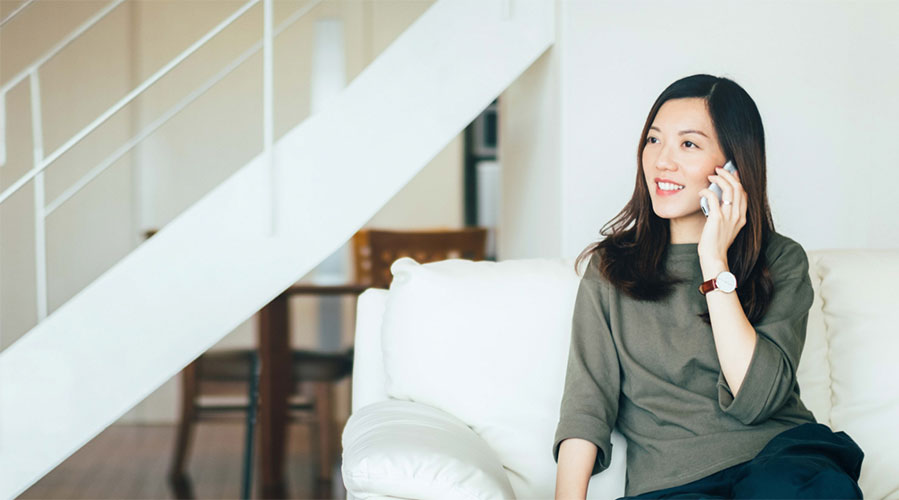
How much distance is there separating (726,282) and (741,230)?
0.65 feet

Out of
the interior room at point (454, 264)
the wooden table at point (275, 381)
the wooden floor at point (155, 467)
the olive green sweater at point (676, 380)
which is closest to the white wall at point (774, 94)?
the interior room at point (454, 264)

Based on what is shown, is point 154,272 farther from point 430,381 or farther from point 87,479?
point 87,479

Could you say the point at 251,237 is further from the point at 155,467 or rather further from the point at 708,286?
the point at 155,467

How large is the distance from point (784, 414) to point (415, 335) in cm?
69

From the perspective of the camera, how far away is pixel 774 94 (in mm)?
2494

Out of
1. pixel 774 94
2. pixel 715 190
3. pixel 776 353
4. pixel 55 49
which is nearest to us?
pixel 776 353

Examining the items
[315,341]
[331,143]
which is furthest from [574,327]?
[315,341]

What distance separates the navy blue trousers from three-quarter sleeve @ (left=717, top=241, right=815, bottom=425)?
64mm

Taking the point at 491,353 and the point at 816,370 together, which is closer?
the point at 491,353

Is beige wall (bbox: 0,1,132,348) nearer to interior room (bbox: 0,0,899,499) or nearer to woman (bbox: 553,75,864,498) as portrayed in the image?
interior room (bbox: 0,0,899,499)

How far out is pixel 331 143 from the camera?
8.02 feet

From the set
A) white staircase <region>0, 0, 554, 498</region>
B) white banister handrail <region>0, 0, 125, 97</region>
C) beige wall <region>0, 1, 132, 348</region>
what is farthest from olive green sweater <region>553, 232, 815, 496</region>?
beige wall <region>0, 1, 132, 348</region>

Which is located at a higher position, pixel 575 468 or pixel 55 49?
pixel 55 49

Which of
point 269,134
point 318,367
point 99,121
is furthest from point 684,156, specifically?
point 318,367
